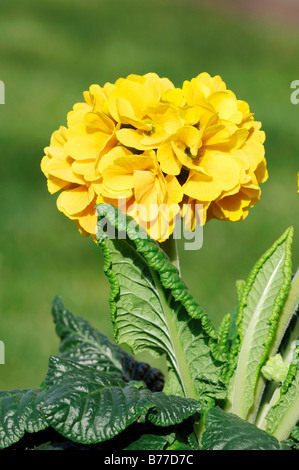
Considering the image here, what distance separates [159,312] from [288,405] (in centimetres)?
28

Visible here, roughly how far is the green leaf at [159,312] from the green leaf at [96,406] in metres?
0.08

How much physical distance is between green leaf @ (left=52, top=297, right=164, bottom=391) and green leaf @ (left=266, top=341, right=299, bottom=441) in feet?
1.39

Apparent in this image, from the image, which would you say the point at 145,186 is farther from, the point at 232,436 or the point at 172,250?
the point at 232,436

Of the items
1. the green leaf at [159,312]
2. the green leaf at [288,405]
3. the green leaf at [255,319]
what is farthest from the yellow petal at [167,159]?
the green leaf at [288,405]

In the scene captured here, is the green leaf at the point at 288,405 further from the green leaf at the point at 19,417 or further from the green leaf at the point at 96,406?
the green leaf at the point at 19,417

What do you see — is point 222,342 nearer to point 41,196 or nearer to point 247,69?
point 41,196

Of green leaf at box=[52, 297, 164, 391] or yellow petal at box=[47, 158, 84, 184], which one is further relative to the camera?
green leaf at box=[52, 297, 164, 391]

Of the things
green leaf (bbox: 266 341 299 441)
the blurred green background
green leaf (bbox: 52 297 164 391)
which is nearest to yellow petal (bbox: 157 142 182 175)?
green leaf (bbox: 266 341 299 441)

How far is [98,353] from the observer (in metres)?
1.60

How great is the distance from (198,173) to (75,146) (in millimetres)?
221

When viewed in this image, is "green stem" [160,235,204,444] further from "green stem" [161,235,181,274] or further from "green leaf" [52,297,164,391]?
"green leaf" [52,297,164,391]

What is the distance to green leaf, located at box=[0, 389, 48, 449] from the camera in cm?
121

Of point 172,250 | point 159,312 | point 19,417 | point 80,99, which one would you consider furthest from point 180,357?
point 80,99

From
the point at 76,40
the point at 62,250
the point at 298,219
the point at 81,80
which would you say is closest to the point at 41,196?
the point at 62,250
